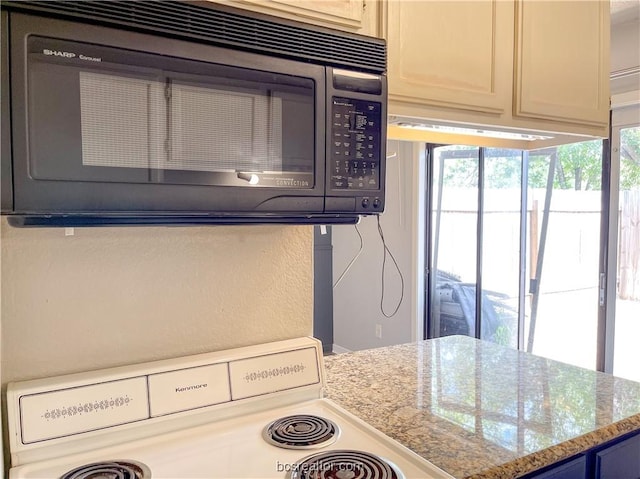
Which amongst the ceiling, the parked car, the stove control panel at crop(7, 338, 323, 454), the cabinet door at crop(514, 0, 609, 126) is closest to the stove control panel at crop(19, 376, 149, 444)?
the stove control panel at crop(7, 338, 323, 454)

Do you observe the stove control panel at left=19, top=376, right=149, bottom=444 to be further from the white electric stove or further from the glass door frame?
the glass door frame

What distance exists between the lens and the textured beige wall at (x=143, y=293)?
3.12ft

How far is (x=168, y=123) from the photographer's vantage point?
2.65 ft

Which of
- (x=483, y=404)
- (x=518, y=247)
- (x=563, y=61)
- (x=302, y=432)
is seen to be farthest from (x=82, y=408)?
(x=518, y=247)

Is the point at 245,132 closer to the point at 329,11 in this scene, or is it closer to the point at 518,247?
the point at 329,11

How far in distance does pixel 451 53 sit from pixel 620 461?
104 cm

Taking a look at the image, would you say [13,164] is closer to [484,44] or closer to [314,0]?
[314,0]

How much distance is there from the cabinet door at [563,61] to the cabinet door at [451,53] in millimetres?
54

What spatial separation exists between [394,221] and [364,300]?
76cm

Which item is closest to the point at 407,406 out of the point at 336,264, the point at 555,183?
the point at 555,183

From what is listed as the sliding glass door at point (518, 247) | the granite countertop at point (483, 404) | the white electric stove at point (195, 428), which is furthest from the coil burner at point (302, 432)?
the sliding glass door at point (518, 247)

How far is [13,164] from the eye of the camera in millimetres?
702

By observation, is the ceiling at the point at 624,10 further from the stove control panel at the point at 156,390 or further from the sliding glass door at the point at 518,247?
→ the stove control panel at the point at 156,390

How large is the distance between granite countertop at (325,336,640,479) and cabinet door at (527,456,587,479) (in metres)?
0.04
